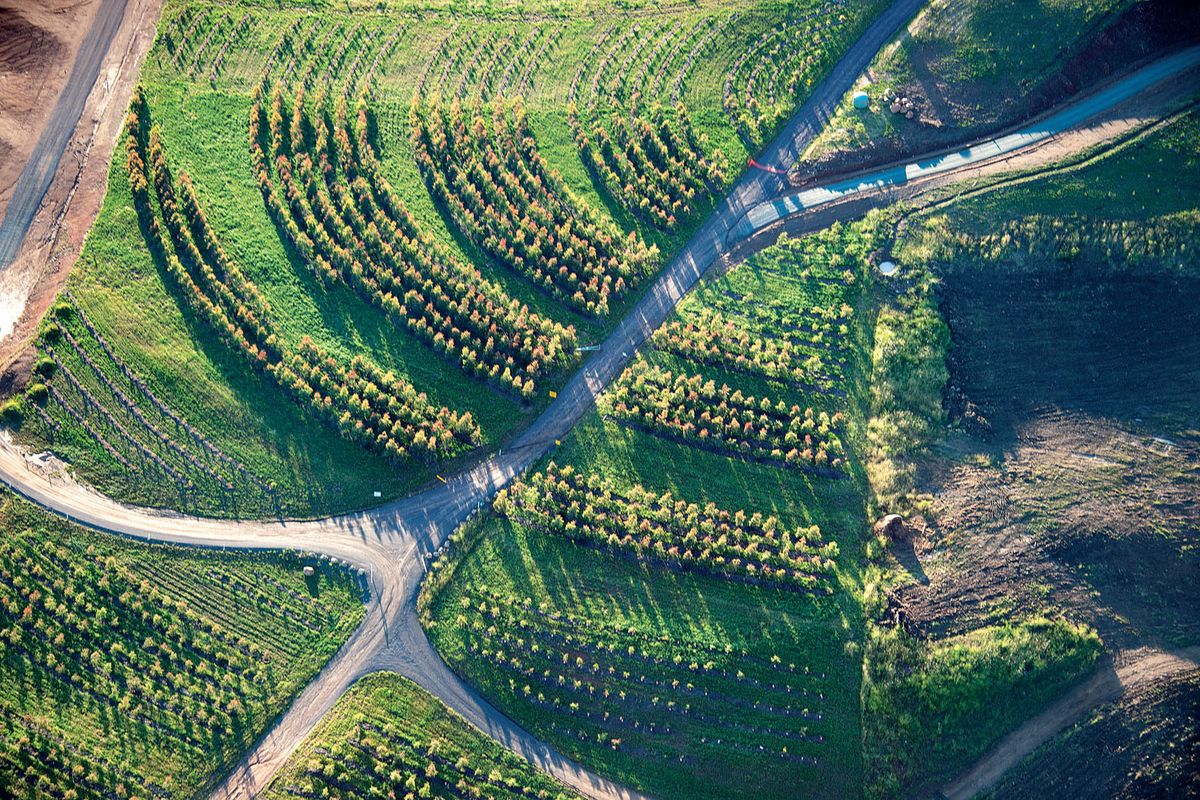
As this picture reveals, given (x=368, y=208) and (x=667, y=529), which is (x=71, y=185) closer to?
(x=368, y=208)

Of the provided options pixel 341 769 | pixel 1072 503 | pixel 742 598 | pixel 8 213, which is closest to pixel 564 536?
pixel 742 598

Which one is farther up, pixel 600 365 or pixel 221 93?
pixel 221 93

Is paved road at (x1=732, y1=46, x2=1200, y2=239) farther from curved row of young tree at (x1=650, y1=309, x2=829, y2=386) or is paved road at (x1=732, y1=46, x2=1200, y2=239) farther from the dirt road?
the dirt road

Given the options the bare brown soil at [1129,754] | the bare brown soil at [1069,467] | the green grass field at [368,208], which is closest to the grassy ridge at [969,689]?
the bare brown soil at [1069,467]

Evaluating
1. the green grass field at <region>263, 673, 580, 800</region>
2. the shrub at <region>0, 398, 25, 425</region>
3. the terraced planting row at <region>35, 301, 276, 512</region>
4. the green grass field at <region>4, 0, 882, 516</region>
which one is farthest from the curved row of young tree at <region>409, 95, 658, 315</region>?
the shrub at <region>0, 398, 25, 425</region>

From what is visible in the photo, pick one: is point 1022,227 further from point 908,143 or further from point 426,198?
point 426,198

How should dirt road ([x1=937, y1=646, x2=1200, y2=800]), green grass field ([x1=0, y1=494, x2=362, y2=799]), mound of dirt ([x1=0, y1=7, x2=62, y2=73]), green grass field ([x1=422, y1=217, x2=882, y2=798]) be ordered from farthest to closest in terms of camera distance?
mound of dirt ([x1=0, y1=7, x2=62, y2=73]), green grass field ([x1=422, y1=217, x2=882, y2=798]), dirt road ([x1=937, y1=646, x2=1200, y2=800]), green grass field ([x1=0, y1=494, x2=362, y2=799])
